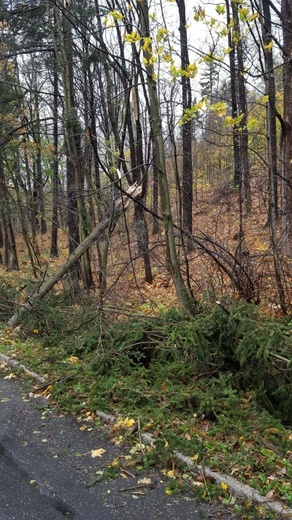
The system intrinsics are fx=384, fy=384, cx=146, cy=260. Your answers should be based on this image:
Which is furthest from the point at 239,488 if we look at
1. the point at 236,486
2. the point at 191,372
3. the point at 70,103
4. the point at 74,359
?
the point at 70,103

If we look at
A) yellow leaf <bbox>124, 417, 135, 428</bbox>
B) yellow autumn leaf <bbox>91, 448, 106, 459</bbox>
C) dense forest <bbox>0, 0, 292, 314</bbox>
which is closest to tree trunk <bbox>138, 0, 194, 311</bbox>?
dense forest <bbox>0, 0, 292, 314</bbox>

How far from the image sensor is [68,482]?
333 cm

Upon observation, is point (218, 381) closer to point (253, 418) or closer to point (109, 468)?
point (253, 418)

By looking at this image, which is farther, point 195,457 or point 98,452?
point 98,452

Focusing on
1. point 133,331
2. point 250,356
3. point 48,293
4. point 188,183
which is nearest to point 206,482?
point 250,356

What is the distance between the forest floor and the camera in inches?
137

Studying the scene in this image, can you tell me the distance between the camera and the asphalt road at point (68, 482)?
9.68ft

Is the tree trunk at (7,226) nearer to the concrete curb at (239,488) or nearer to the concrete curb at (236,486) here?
the concrete curb at (236,486)

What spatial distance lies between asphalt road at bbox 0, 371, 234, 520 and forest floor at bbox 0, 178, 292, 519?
0.15 meters

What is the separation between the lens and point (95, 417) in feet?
14.5

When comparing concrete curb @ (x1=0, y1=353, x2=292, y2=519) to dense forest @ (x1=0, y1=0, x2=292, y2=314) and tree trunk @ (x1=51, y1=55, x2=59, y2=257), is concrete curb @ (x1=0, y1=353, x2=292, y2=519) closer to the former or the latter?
dense forest @ (x1=0, y1=0, x2=292, y2=314)

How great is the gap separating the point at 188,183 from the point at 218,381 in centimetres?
1004

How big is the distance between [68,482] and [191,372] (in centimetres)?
213

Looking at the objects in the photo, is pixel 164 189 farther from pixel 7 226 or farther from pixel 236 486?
pixel 7 226
